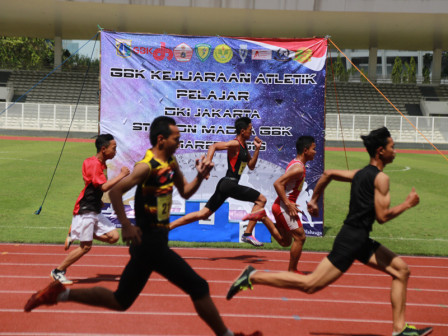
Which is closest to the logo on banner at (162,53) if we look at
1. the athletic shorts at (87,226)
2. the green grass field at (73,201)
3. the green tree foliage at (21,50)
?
the green grass field at (73,201)

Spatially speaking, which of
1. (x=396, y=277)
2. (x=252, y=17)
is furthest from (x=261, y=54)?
(x=252, y=17)

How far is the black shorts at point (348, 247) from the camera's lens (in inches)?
217

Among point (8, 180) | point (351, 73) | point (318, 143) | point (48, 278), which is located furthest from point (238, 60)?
point (351, 73)

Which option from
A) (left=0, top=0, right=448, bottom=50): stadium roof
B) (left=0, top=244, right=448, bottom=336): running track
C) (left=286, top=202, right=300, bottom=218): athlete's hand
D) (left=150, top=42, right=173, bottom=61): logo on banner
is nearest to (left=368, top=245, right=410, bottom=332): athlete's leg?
(left=0, top=244, right=448, bottom=336): running track

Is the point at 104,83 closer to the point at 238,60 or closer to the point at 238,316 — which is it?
the point at 238,60

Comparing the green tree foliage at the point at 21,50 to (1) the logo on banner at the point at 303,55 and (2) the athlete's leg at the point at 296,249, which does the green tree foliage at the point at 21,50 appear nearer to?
(1) the logo on banner at the point at 303,55

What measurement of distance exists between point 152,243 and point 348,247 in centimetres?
178

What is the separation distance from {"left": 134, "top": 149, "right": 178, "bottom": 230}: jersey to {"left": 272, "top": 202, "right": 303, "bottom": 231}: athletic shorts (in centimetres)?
341

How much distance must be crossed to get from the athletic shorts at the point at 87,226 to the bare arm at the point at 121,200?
2.75 metres

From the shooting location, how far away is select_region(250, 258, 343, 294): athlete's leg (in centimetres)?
546

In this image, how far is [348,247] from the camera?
5.54 metres

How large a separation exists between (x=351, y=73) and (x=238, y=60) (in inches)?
1760

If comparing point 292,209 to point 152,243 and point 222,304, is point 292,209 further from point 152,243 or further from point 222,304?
point 152,243

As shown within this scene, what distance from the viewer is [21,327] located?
19.8 ft
